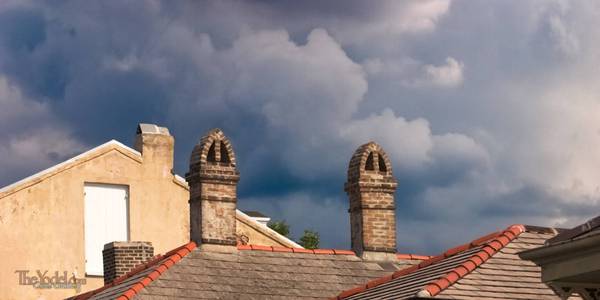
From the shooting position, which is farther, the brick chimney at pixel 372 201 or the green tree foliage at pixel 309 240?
the green tree foliage at pixel 309 240

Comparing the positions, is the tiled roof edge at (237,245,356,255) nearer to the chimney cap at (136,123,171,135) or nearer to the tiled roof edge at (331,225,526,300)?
the tiled roof edge at (331,225,526,300)

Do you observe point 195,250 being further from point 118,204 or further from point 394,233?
point 118,204

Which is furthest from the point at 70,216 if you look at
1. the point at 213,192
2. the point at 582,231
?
the point at 582,231

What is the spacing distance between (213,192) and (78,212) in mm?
10644

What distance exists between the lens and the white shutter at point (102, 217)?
35.0 metres

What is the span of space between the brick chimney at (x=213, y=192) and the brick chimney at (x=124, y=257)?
7.35 feet

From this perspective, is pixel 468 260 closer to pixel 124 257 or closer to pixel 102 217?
pixel 124 257

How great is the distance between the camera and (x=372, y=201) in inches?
1024

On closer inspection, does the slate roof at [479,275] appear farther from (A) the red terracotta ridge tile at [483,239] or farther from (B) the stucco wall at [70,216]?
(B) the stucco wall at [70,216]

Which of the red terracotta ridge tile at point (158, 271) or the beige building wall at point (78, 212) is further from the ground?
the beige building wall at point (78, 212)

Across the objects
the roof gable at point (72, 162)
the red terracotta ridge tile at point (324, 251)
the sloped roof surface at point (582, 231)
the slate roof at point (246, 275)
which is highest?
the roof gable at point (72, 162)

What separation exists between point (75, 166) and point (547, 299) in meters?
18.5

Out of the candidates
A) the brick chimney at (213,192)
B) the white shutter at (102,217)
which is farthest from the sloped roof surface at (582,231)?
the white shutter at (102,217)

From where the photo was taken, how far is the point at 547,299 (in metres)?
18.9
